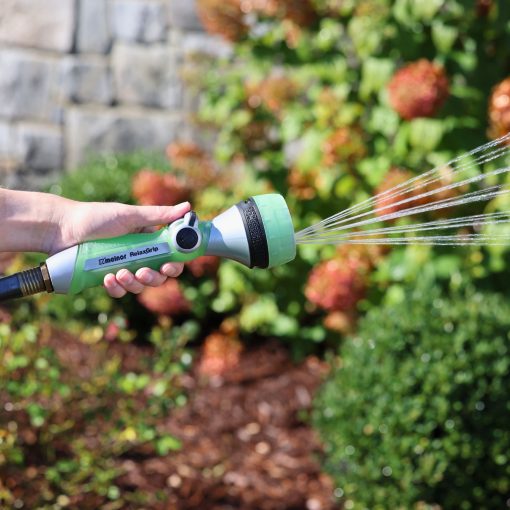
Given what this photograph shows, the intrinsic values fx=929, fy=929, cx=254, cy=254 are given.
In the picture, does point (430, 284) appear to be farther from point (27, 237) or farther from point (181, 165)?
point (27, 237)

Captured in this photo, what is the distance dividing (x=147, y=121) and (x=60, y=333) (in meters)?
1.51

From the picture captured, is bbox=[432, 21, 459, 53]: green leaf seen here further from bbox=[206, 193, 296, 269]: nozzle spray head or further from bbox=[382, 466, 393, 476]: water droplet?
bbox=[206, 193, 296, 269]: nozzle spray head

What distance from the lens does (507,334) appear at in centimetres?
296

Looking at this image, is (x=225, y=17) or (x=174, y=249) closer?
(x=174, y=249)

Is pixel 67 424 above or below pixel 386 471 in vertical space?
above

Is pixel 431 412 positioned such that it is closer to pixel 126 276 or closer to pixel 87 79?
pixel 126 276

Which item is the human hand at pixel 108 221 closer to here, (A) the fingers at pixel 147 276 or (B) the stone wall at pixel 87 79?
(A) the fingers at pixel 147 276

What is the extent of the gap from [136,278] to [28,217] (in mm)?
318

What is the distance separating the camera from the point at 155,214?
1879 mm

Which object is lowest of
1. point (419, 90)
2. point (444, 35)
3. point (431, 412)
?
point (431, 412)

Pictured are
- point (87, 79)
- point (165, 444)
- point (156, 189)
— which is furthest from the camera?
point (87, 79)

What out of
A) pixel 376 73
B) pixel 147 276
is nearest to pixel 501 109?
pixel 376 73

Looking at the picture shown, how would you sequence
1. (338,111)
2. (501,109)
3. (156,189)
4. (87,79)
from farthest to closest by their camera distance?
(87,79) → (156,189) → (338,111) → (501,109)

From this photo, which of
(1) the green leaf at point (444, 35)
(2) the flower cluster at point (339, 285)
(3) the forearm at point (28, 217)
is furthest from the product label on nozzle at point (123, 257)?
(1) the green leaf at point (444, 35)
